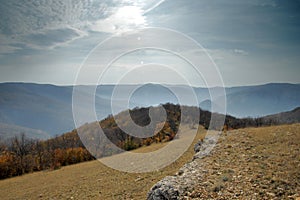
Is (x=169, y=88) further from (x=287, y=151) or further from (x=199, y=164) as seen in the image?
(x=287, y=151)

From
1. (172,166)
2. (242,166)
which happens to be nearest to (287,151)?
(242,166)

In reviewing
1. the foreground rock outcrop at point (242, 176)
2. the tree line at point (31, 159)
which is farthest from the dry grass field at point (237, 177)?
the tree line at point (31, 159)

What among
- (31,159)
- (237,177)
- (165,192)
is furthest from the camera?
(31,159)

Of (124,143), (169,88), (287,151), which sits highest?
(169,88)

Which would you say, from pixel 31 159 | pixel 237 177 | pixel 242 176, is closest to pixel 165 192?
pixel 237 177

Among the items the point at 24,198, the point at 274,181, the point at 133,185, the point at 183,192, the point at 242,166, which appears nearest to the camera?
the point at 274,181

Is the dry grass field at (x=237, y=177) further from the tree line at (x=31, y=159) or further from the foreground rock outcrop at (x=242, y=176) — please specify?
the tree line at (x=31, y=159)

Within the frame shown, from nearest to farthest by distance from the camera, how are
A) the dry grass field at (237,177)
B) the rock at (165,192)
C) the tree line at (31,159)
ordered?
the dry grass field at (237,177)
the rock at (165,192)
the tree line at (31,159)

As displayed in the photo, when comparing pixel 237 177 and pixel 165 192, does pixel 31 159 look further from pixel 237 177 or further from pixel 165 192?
pixel 237 177

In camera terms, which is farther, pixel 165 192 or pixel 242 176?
pixel 242 176

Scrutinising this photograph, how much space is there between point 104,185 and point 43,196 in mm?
6625

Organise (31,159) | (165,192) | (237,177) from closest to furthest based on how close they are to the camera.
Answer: (165,192) < (237,177) < (31,159)

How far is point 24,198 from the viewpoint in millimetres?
26719

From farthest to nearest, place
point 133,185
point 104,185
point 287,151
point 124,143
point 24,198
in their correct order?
point 124,143
point 24,198
point 104,185
point 133,185
point 287,151
